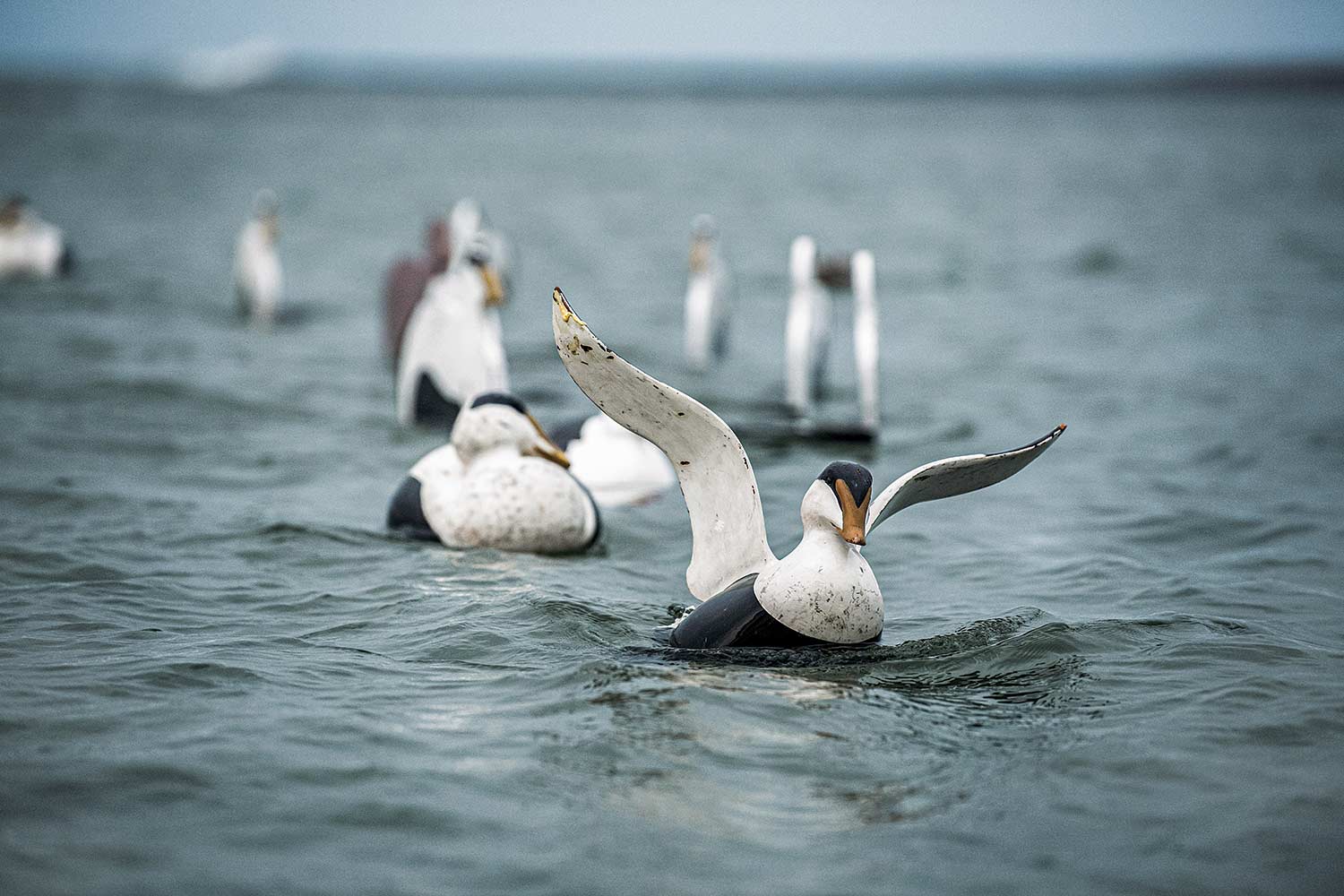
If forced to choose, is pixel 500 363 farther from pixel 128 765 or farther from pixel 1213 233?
pixel 1213 233

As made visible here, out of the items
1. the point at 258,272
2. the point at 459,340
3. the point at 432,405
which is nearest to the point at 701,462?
the point at 459,340

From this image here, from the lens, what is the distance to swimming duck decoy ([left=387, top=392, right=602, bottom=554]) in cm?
771

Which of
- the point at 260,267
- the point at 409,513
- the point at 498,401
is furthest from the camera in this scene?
the point at 260,267

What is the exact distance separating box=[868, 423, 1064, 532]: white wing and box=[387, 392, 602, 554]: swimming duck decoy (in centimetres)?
230

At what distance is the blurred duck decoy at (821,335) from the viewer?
1168 cm

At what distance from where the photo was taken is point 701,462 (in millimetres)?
6016

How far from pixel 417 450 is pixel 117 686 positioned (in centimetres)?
547

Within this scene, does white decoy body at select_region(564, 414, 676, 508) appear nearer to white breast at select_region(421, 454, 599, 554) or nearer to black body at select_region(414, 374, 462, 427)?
white breast at select_region(421, 454, 599, 554)

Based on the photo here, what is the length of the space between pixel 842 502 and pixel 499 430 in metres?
2.65

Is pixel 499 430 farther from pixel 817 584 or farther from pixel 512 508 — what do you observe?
pixel 817 584

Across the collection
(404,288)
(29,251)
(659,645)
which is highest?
(29,251)

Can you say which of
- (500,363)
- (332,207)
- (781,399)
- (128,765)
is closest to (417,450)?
(500,363)

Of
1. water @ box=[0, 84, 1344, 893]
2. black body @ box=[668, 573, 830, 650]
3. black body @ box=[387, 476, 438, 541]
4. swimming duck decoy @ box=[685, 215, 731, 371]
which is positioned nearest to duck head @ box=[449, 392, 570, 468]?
black body @ box=[387, 476, 438, 541]

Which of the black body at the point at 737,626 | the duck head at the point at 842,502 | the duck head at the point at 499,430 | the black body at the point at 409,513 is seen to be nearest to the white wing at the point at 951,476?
the duck head at the point at 842,502
